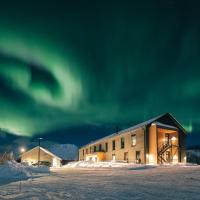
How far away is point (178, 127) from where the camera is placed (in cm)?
4700

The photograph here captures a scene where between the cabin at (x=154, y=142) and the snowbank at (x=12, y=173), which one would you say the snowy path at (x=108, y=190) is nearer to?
A: the snowbank at (x=12, y=173)

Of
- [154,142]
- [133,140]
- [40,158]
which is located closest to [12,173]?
[154,142]

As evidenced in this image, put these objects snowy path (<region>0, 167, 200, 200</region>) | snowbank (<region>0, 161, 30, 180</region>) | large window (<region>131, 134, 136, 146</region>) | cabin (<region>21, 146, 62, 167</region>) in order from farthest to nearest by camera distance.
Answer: cabin (<region>21, 146, 62, 167</region>) < large window (<region>131, 134, 136, 146</region>) < snowbank (<region>0, 161, 30, 180</region>) < snowy path (<region>0, 167, 200, 200</region>)

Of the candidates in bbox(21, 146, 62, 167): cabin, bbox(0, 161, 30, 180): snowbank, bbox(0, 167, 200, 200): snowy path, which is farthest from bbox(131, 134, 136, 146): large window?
bbox(0, 167, 200, 200): snowy path

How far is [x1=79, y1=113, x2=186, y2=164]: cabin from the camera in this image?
4097cm

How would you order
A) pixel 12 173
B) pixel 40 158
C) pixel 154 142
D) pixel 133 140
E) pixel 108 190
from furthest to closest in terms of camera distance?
1. pixel 40 158
2. pixel 133 140
3. pixel 154 142
4. pixel 12 173
5. pixel 108 190

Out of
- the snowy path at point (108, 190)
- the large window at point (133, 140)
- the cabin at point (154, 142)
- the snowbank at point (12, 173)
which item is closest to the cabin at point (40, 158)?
the cabin at point (154, 142)

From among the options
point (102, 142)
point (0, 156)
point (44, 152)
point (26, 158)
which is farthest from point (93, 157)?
point (0, 156)

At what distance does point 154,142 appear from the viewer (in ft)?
134

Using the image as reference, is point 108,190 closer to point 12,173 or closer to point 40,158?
point 12,173

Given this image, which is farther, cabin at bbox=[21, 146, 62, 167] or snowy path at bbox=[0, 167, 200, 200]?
cabin at bbox=[21, 146, 62, 167]

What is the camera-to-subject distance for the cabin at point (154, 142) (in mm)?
40969

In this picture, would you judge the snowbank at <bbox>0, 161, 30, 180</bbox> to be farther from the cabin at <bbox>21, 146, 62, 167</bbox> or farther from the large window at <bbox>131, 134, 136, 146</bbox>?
the cabin at <bbox>21, 146, 62, 167</bbox>

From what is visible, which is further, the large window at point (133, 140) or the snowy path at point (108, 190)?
the large window at point (133, 140)
